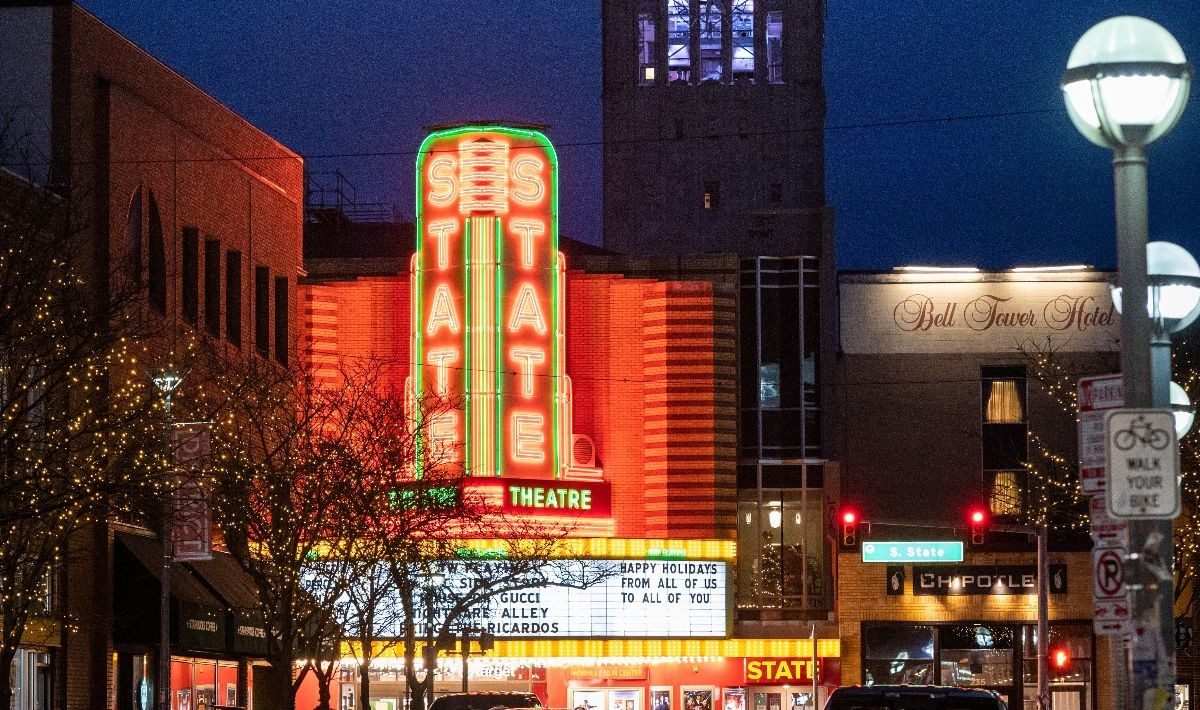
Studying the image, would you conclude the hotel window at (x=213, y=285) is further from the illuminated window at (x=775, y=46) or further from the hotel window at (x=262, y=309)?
the illuminated window at (x=775, y=46)

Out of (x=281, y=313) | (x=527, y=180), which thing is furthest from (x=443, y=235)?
(x=281, y=313)

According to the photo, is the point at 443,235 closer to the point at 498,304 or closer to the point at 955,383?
the point at 498,304

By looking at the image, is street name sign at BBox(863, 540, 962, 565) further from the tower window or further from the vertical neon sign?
the tower window

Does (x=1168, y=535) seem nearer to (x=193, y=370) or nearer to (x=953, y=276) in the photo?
(x=193, y=370)

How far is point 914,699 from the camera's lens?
65.6 ft

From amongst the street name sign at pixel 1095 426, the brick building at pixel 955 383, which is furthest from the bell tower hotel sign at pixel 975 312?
the street name sign at pixel 1095 426

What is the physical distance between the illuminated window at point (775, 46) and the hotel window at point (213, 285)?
4263 centimetres

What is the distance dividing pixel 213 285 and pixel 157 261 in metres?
3.91

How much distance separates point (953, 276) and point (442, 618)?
19.0 metres

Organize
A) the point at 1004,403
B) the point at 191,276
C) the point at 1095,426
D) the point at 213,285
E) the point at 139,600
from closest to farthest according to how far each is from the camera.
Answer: the point at 1095,426 → the point at 139,600 → the point at 191,276 → the point at 213,285 → the point at 1004,403

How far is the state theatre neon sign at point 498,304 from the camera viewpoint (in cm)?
5047

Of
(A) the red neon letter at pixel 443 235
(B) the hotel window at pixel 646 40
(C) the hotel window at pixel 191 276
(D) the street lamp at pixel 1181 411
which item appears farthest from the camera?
(B) the hotel window at pixel 646 40

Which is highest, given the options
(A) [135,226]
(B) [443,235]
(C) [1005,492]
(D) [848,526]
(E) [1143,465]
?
(B) [443,235]

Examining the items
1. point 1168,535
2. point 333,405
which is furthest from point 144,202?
point 1168,535
